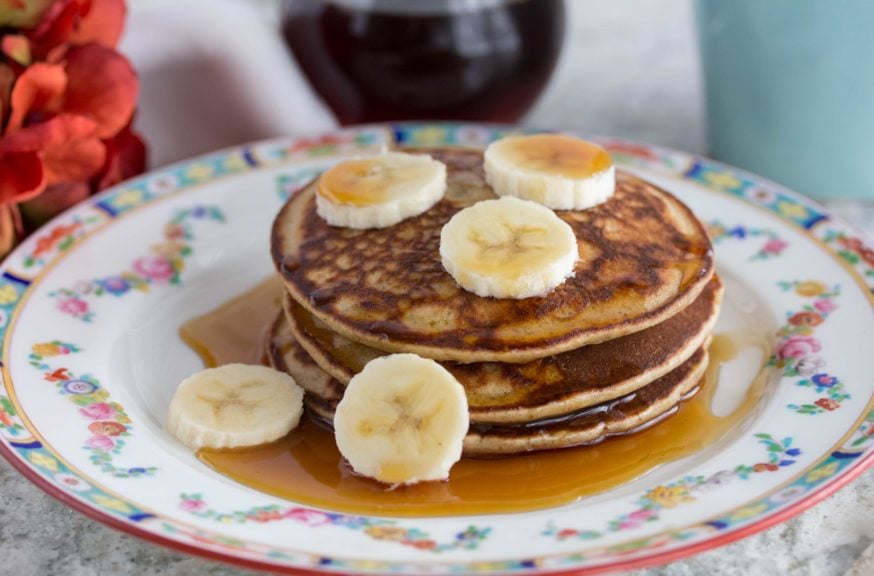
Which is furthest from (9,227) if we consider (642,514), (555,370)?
(642,514)

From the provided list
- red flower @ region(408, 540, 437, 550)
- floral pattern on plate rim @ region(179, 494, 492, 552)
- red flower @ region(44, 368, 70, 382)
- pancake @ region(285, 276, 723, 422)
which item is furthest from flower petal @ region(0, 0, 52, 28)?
red flower @ region(408, 540, 437, 550)

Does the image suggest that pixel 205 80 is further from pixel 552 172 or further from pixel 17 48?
pixel 552 172

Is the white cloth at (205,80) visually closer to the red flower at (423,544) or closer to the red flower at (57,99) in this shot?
the red flower at (57,99)

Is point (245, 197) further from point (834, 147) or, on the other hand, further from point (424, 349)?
point (834, 147)

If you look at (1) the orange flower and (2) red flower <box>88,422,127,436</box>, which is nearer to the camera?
(2) red flower <box>88,422,127,436</box>

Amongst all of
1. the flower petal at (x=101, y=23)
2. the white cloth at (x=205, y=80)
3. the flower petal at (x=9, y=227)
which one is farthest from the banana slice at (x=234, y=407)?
the white cloth at (x=205, y=80)

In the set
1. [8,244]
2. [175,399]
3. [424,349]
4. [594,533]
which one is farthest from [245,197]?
[594,533]

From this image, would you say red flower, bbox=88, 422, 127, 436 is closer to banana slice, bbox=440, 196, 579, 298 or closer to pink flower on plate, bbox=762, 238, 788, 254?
banana slice, bbox=440, 196, 579, 298
